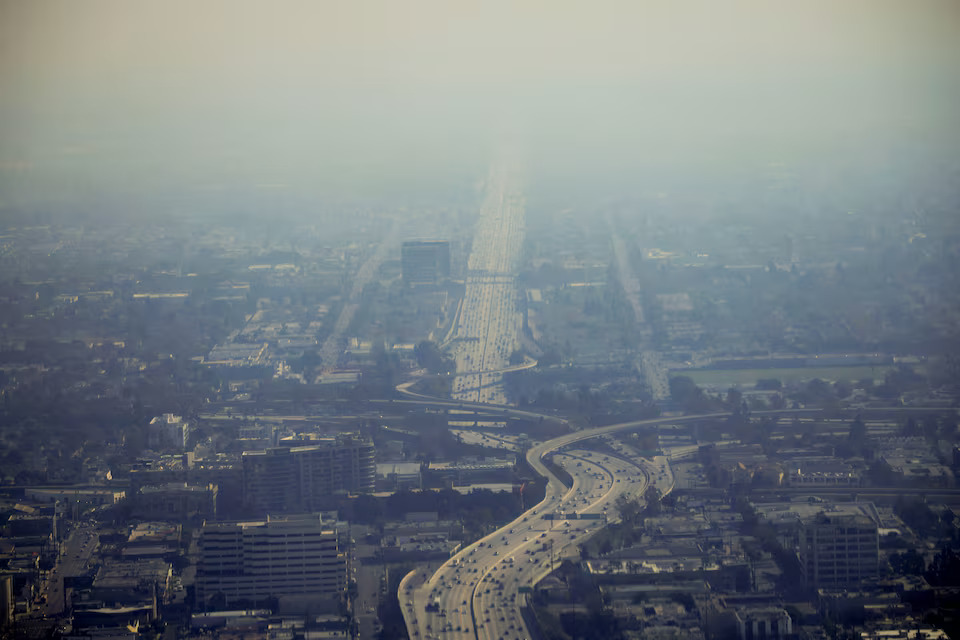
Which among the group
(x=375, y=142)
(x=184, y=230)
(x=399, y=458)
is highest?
(x=375, y=142)

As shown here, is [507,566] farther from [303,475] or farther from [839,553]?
[303,475]

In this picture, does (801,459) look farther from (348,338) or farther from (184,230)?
(184,230)

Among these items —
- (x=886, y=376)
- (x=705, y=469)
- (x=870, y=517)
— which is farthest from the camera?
(x=886, y=376)

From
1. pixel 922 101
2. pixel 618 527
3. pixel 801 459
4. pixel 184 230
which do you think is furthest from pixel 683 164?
pixel 618 527

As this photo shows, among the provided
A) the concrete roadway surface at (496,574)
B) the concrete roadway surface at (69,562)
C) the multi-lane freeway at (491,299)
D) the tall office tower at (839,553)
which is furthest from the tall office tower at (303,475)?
the tall office tower at (839,553)

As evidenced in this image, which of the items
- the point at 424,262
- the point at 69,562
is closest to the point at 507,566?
the point at 69,562
